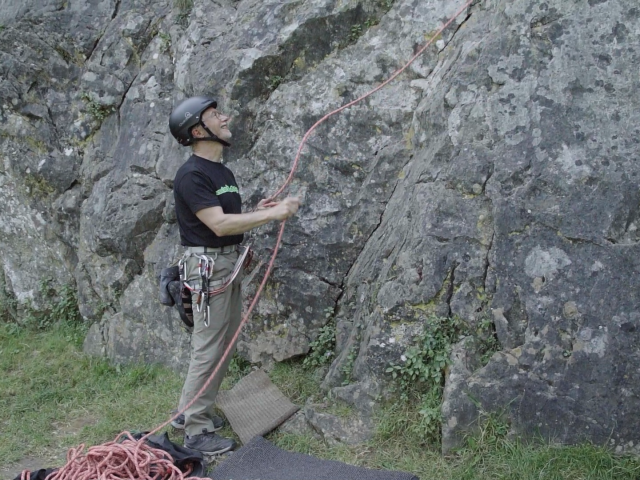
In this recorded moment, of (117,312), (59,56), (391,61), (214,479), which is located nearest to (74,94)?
(59,56)

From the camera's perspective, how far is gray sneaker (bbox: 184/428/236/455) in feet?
15.9

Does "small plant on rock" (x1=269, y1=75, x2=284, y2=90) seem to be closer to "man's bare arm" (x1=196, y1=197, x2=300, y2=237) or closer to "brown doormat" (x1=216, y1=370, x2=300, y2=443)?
"man's bare arm" (x1=196, y1=197, x2=300, y2=237)

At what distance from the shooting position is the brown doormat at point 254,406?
498 cm

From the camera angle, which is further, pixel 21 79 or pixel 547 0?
pixel 21 79

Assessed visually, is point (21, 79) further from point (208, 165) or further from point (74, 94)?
point (208, 165)

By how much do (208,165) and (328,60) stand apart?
72.7 inches

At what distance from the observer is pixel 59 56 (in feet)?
24.9

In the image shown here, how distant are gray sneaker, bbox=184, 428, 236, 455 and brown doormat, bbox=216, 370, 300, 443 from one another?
0.12 meters

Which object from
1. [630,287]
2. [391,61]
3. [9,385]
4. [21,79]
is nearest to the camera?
[630,287]

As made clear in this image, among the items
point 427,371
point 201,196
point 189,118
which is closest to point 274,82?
point 189,118

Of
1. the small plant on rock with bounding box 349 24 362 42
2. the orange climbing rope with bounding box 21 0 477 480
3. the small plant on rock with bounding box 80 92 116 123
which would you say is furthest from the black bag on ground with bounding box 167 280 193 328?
the small plant on rock with bounding box 80 92 116 123

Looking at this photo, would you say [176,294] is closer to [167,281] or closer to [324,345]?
[167,281]

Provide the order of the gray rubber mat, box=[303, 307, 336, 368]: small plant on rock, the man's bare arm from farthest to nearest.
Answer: box=[303, 307, 336, 368]: small plant on rock
the man's bare arm
the gray rubber mat

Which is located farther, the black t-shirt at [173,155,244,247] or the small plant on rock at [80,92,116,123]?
the small plant on rock at [80,92,116,123]
